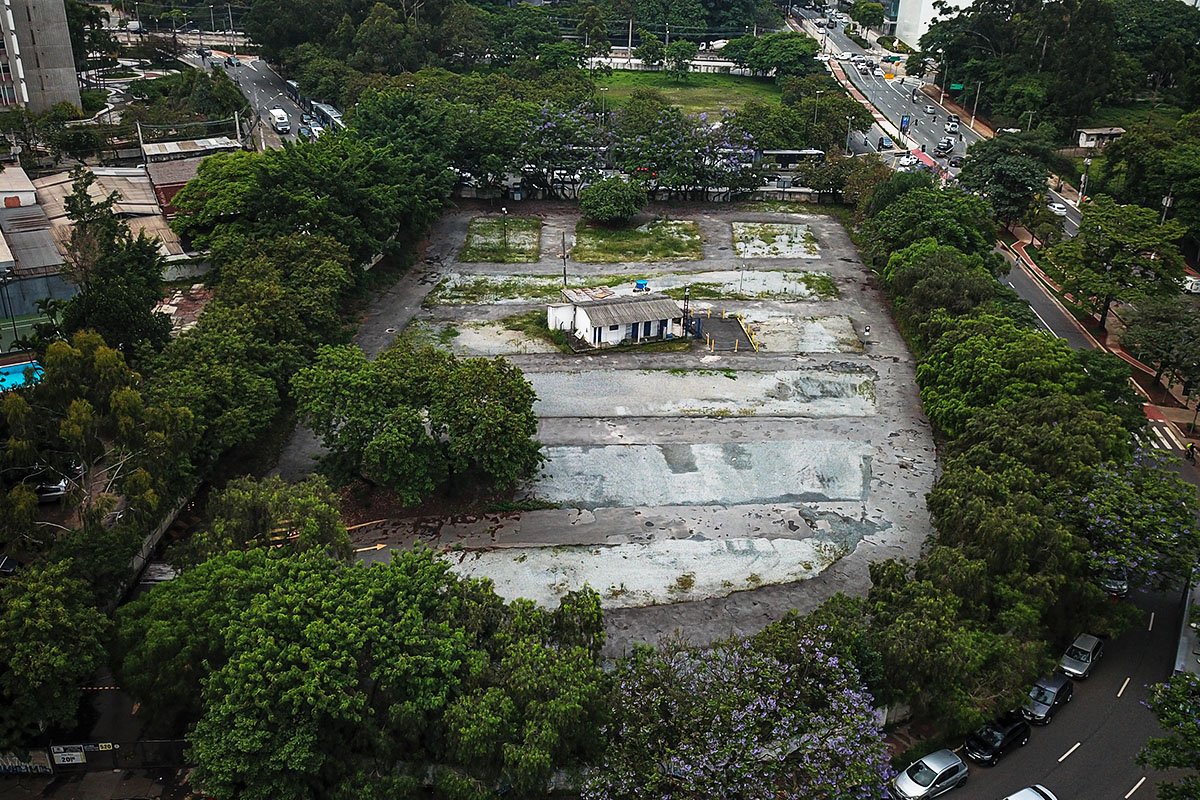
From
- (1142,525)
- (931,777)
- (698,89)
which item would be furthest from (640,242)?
(698,89)

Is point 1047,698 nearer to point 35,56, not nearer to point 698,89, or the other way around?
point 35,56

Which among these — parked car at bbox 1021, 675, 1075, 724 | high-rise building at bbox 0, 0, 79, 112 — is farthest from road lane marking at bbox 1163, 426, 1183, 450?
high-rise building at bbox 0, 0, 79, 112

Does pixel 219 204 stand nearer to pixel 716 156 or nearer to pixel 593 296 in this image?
pixel 593 296

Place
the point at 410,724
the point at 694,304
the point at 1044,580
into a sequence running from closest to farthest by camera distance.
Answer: the point at 410,724, the point at 1044,580, the point at 694,304

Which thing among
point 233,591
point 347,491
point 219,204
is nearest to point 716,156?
point 219,204

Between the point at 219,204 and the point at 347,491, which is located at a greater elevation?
the point at 219,204
